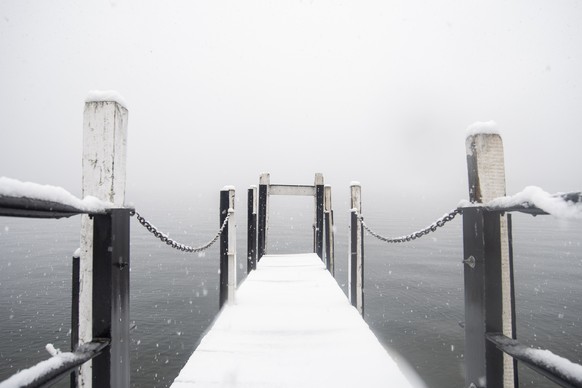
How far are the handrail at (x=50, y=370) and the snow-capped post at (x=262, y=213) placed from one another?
737 centimetres

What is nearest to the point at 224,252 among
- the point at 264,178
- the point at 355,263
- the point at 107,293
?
the point at 355,263

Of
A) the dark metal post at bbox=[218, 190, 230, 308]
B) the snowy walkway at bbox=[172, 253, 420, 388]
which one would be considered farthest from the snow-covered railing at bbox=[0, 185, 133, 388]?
the dark metal post at bbox=[218, 190, 230, 308]

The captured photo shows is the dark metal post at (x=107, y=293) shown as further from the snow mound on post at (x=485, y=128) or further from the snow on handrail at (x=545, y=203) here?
the snow mound on post at (x=485, y=128)

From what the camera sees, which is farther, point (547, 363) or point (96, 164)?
point (96, 164)

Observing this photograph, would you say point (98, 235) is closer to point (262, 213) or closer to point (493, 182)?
point (493, 182)

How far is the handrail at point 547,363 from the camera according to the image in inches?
36.0

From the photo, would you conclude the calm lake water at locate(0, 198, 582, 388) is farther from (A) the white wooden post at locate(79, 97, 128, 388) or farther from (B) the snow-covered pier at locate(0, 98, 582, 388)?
(A) the white wooden post at locate(79, 97, 128, 388)

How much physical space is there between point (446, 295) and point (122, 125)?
59.9 ft

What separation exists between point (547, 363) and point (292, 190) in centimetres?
825

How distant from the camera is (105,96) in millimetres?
1870

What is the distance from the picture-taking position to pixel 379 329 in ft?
41.8

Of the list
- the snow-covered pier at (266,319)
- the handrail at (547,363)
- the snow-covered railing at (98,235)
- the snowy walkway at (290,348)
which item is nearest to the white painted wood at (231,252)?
the snowy walkway at (290,348)

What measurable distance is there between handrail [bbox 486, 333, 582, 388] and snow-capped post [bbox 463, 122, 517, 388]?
161mm

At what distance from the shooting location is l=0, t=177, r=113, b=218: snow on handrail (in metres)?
0.87
